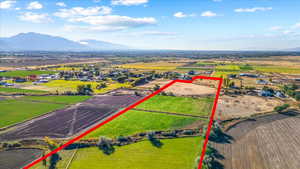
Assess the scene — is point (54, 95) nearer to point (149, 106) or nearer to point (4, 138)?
point (4, 138)

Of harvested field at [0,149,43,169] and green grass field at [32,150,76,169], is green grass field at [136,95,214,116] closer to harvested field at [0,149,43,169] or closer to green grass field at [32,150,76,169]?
green grass field at [32,150,76,169]

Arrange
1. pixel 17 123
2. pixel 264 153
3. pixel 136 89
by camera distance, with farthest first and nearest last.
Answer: pixel 136 89, pixel 17 123, pixel 264 153

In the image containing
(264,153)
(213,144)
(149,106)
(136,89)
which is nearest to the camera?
(264,153)

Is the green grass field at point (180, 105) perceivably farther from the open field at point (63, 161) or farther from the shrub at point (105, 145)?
the open field at point (63, 161)

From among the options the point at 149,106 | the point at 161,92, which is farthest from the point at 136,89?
the point at 149,106

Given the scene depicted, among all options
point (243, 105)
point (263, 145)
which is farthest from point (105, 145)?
point (243, 105)

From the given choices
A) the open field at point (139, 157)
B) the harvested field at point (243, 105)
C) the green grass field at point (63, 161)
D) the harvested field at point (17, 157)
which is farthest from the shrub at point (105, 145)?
the harvested field at point (243, 105)

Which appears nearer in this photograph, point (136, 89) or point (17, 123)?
point (17, 123)

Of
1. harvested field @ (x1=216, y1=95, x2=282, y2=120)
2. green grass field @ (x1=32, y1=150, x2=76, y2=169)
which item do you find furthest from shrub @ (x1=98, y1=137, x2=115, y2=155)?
harvested field @ (x1=216, y1=95, x2=282, y2=120)
